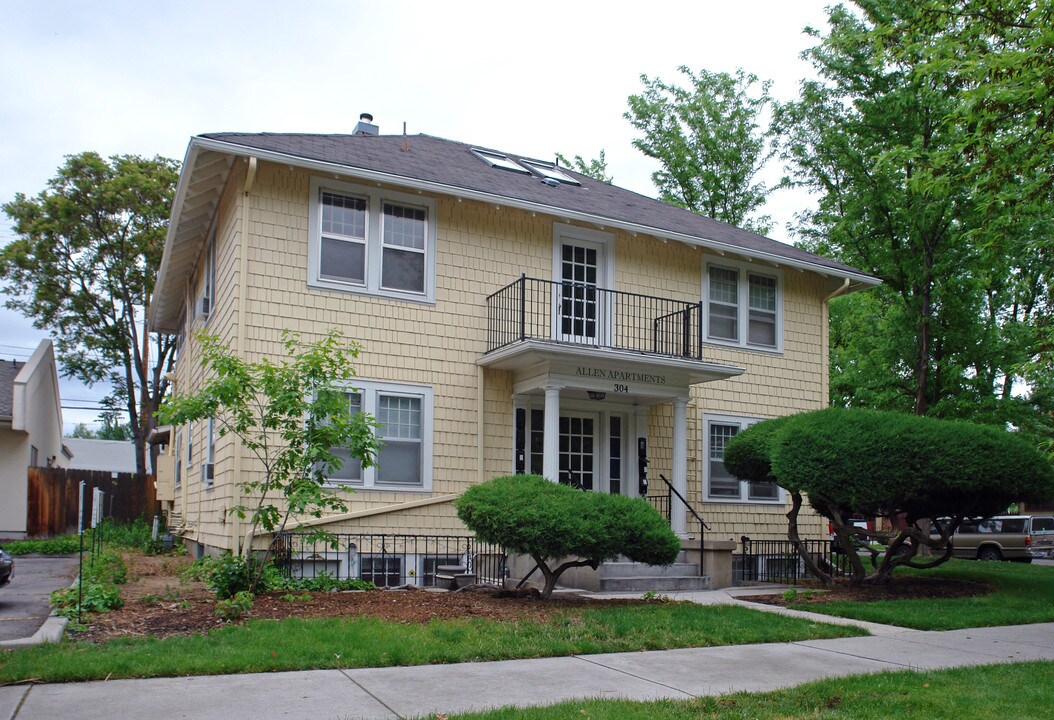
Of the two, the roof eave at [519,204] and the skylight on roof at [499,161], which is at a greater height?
the skylight on roof at [499,161]

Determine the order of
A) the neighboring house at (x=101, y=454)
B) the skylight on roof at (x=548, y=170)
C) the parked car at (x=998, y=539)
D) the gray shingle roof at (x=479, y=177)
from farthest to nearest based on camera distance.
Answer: the neighboring house at (x=101, y=454), the parked car at (x=998, y=539), the skylight on roof at (x=548, y=170), the gray shingle roof at (x=479, y=177)

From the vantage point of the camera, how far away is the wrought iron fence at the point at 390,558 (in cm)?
1305

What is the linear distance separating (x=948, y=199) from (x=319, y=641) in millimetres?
19148

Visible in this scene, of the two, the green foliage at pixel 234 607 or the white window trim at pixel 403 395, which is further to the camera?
the white window trim at pixel 403 395

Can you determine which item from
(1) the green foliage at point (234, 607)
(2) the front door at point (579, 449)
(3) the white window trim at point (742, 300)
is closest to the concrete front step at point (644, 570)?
(2) the front door at point (579, 449)

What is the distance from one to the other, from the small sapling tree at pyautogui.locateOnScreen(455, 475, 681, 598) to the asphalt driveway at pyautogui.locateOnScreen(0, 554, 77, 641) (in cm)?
483

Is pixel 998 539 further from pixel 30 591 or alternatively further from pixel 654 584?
pixel 30 591

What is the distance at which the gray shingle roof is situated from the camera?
553 inches

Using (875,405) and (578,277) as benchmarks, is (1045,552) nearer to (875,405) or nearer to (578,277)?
(875,405)

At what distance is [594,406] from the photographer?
16.1 m

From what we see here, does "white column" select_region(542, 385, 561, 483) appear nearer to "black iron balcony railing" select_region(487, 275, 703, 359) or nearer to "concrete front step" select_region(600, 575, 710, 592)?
"black iron balcony railing" select_region(487, 275, 703, 359)

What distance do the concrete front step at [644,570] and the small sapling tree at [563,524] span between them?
226 centimetres

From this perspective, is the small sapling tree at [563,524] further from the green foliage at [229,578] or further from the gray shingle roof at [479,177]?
the gray shingle roof at [479,177]


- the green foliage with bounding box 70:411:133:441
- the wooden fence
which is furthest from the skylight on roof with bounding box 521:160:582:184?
the green foliage with bounding box 70:411:133:441
